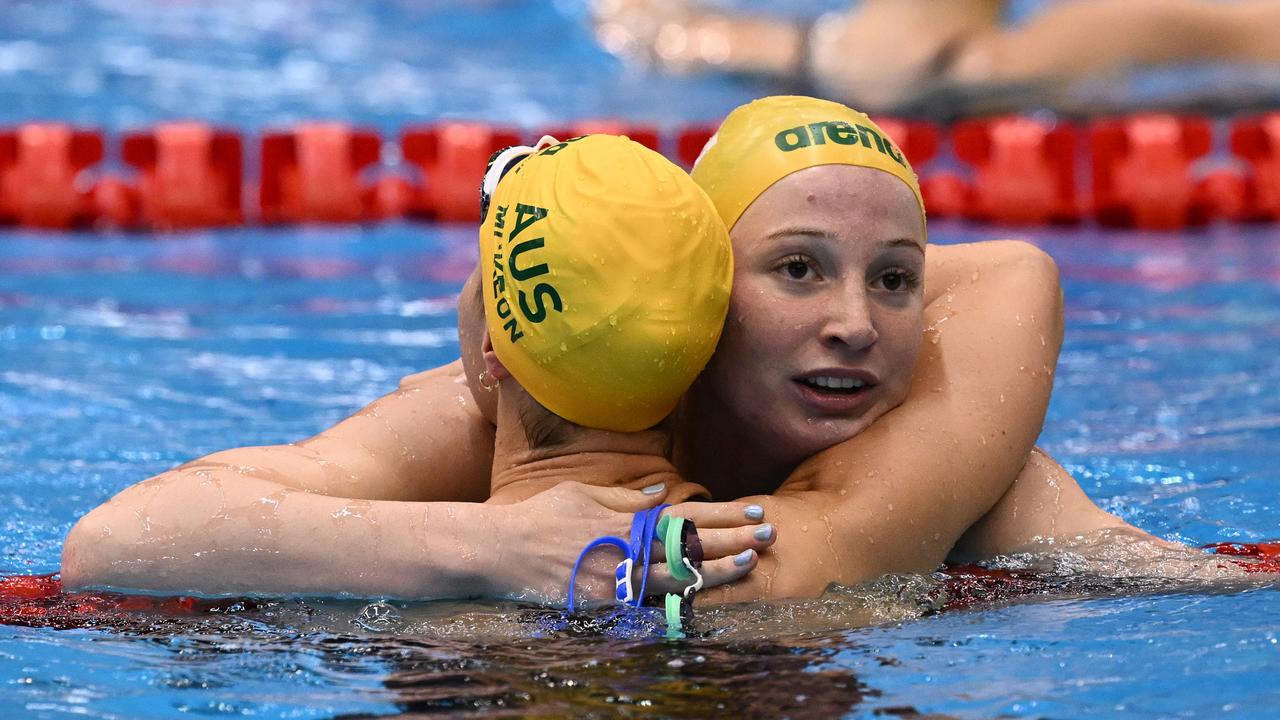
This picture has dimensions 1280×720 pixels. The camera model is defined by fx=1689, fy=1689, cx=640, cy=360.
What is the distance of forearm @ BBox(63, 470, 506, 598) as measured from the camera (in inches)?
113

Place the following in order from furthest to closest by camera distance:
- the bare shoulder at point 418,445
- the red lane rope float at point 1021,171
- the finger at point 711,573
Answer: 1. the red lane rope float at point 1021,171
2. the bare shoulder at point 418,445
3. the finger at point 711,573

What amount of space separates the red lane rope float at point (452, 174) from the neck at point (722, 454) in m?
4.75

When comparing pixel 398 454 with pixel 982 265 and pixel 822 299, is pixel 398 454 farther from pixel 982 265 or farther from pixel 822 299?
pixel 982 265

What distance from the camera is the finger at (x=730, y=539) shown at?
9.42 feet

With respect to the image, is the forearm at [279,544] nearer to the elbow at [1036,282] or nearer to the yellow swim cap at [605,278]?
the yellow swim cap at [605,278]

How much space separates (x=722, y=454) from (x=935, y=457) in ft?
1.45

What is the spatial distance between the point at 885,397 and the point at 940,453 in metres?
0.15

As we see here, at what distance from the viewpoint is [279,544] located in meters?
2.90

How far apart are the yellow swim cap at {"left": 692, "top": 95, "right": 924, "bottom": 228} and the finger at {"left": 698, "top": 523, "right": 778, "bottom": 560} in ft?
1.94

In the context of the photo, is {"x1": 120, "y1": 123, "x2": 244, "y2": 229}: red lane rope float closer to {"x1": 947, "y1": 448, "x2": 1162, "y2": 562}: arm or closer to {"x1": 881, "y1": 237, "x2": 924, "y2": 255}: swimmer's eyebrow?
{"x1": 947, "y1": 448, "x2": 1162, "y2": 562}: arm

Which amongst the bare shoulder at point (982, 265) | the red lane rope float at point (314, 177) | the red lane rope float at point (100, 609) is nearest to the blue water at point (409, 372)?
the red lane rope float at point (100, 609)

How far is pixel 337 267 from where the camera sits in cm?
741

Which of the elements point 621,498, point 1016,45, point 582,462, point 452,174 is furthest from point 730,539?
point 1016,45

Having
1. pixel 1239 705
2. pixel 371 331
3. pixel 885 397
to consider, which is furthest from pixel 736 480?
pixel 371 331
